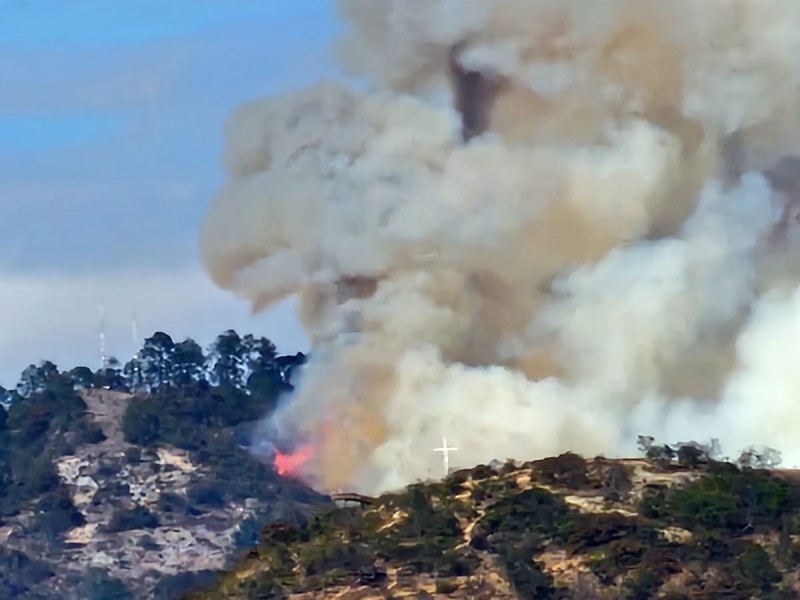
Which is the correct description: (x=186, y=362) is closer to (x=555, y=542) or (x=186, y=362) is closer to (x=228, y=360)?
(x=228, y=360)

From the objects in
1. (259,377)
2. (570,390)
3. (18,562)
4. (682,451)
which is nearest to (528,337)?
(570,390)

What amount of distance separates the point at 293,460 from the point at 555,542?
4497cm

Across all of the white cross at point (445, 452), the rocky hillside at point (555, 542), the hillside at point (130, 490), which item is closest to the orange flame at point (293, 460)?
the hillside at point (130, 490)

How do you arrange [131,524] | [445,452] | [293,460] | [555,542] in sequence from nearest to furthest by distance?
[555,542]
[445,452]
[293,460]
[131,524]

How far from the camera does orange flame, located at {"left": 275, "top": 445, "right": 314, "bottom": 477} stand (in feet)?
440

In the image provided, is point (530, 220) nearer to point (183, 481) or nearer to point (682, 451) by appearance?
point (682, 451)

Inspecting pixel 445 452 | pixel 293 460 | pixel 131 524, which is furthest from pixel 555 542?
pixel 131 524

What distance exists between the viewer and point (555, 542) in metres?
97.6

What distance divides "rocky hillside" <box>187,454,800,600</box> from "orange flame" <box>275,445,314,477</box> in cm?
2934

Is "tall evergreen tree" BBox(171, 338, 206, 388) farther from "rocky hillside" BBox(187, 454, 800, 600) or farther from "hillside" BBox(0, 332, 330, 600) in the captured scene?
"rocky hillside" BBox(187, 454, 800, 600)

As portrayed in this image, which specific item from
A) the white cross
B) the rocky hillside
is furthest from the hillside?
the rocky hillside

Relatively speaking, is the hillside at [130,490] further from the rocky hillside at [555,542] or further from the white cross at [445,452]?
the rocky hillside at [555,542]

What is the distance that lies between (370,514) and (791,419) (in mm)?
25746

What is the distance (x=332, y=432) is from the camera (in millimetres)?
126062
